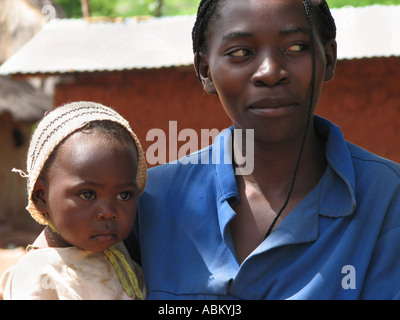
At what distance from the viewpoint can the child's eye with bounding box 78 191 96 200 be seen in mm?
2013

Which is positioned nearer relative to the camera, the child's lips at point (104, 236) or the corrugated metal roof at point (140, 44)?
the child's lips at point (104, 236)

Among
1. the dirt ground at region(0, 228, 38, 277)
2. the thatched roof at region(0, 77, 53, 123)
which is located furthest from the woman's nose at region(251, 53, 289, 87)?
the thatched roof at region(0, 77, 53, 123)

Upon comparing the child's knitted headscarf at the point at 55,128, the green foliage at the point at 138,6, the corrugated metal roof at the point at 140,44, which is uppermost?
the green foliage at the point at 138,6

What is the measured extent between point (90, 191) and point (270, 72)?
71 cm

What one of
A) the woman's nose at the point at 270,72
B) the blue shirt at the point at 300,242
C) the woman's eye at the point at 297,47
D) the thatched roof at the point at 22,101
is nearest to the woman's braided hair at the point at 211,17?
the woman's eye at the point at 297,47

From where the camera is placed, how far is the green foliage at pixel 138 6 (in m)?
16.6

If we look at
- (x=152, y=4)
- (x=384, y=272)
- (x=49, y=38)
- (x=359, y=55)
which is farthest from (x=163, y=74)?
(x=152, y=4)

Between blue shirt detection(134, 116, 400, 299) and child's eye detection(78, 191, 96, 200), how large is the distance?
248 millimetres

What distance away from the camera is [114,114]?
2.16 metres

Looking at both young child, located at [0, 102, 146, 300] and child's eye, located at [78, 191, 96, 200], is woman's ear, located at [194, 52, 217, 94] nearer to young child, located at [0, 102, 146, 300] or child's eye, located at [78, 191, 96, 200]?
young child, located at [0, 102, 146, 300]

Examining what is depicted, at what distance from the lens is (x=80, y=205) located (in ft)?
6.56

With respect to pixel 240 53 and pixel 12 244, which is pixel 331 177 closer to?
pixel 240 53

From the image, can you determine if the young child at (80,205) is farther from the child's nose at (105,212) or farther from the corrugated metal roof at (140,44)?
the corrugated metal roof at (140,44)

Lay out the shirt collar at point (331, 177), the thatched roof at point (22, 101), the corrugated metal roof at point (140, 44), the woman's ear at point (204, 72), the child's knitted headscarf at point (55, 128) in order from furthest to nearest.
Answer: the thatched roof at point (22, 101)
the corrugated metal roof at point (140, 44)
the woman's ear at point (204, 72)
the child's knitted headscarf at point (55, 128)
the shirt collar at point (331, 177)
